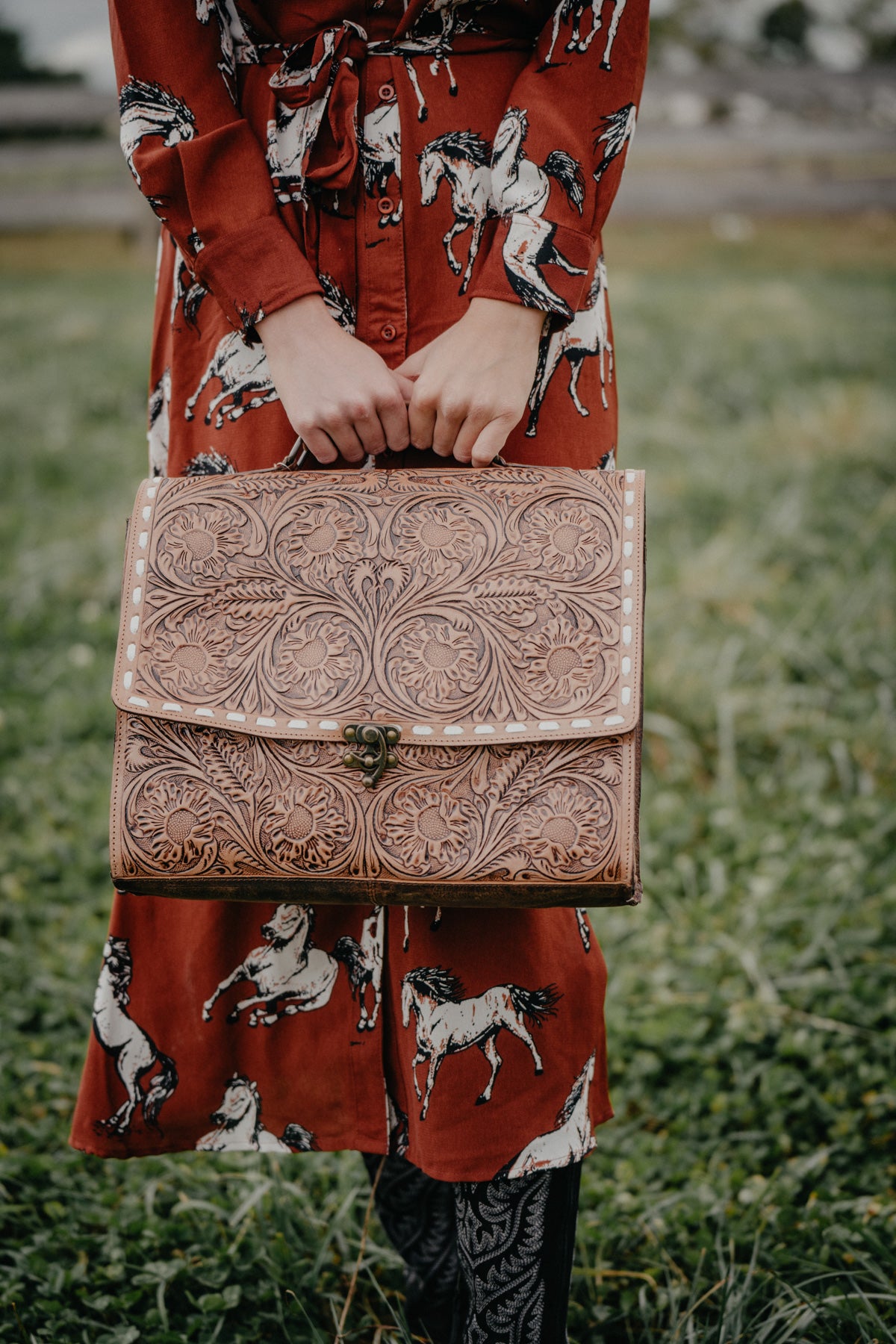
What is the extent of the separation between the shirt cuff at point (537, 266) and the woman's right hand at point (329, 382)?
0.14 m

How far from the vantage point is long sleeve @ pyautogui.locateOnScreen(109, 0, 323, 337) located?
1.10 m

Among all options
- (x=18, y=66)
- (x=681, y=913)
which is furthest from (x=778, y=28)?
(x=681, y=913)

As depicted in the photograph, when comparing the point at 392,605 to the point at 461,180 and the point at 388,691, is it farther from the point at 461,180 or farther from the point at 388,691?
the point at 461,180

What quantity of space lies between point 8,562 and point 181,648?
3017 mm

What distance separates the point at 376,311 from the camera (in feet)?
3.83

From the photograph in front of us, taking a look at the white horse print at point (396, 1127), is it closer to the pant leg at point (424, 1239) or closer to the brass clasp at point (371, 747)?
the pant leg at point (424, 1239)

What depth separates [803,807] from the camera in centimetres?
256

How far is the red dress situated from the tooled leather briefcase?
5 cm

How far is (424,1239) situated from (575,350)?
1.24 metres

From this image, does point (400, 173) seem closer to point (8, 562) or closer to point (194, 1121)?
point (194, 1121)

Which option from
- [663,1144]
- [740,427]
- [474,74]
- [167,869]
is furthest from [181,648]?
[740,427]

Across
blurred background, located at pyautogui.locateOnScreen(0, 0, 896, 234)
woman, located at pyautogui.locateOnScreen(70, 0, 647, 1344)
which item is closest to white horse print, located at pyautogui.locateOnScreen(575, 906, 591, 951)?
woman, located at pyautogui.locateOnScreen(70, 0, 647, 1344)

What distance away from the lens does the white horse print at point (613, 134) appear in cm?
112

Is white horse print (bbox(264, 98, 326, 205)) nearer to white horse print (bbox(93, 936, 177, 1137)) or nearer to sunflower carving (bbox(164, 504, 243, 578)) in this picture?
sunflower carving (bbox(164, 504, 243, 578))
